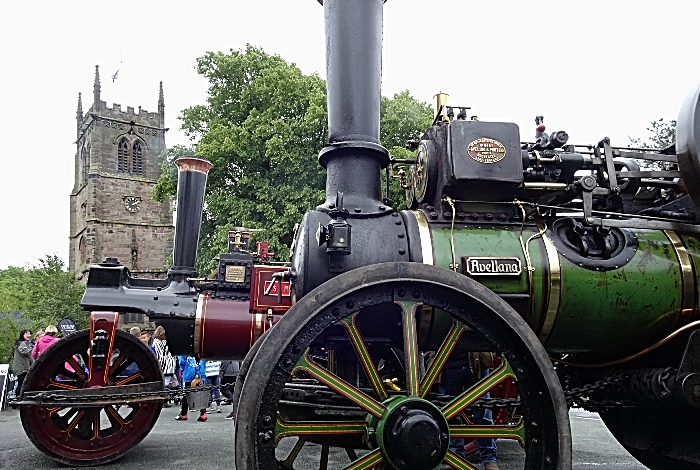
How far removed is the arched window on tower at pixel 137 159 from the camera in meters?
40.7

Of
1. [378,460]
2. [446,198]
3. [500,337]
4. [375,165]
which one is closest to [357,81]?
[375,165]

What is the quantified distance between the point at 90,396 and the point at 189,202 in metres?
2.40

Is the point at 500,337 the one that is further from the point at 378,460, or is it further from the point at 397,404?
the point at 378,460

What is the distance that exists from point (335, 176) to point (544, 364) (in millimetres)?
1357

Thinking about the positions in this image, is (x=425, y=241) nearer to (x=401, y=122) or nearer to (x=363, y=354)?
(x=363, y=354)

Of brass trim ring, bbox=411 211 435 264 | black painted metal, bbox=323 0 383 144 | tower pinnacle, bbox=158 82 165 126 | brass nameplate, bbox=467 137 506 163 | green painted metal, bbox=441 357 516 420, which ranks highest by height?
tower pinnacle, bbox=158 82 165 126

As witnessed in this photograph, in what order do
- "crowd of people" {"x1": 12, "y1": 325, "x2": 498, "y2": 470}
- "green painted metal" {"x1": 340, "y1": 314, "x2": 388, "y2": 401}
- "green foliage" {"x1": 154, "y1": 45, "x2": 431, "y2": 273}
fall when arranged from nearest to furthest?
"green painted metal" {"x1": 340, "y1": 314, "x2": 388, "y2": 401}
"crowd of people" {"x1": 12, "y1": 325, "x2": 498, "y2": 470}
"green foliage" {"x1": 154, "y1": 45, "x2": 431, "y2": 273}

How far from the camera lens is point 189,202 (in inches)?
256

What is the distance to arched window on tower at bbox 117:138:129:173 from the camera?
4019cm

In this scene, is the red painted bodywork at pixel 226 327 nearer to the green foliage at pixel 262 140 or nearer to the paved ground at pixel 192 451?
the paved ground at pixel 192 451

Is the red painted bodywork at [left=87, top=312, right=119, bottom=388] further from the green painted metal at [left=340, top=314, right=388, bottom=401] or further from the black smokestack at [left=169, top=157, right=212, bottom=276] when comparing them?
the green painted metal at [left=340, top=314, right=388, bottom=401]

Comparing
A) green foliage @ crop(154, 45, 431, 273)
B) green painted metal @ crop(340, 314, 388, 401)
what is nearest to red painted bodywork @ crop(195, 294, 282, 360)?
green painted metal @ crop(340, 314, 388, 401)

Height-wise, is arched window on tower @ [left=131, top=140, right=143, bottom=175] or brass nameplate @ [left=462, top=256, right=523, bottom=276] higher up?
arched window on tower @ [left=131, top=140, right=143, bottom=175]

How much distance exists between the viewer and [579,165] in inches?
112
